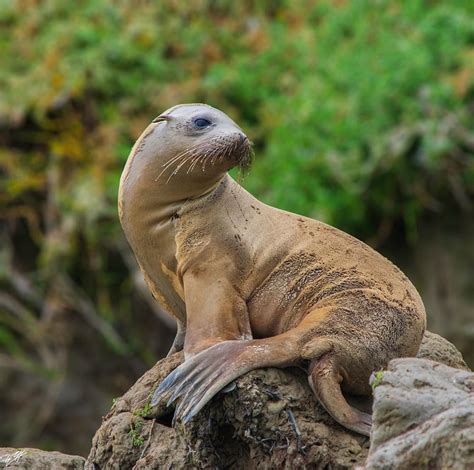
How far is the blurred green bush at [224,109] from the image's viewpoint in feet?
32.8

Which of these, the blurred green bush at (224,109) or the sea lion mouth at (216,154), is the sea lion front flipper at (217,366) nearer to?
the sea lion mouth at (216,154)

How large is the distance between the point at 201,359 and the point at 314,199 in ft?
18.2

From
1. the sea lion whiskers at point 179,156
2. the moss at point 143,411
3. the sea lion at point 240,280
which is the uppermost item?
the sea lion whiskers at point 179,156

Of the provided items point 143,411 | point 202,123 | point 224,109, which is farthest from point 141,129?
point 143,411

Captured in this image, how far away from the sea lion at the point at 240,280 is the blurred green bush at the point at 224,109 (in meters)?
4.86

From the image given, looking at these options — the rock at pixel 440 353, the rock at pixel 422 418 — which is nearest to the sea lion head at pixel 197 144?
the rock at pixel 440 353

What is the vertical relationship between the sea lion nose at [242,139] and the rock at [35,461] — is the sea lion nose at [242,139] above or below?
above

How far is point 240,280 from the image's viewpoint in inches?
193

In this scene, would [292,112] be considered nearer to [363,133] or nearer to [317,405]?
[363,133]

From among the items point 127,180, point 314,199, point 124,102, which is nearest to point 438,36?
point 314,199

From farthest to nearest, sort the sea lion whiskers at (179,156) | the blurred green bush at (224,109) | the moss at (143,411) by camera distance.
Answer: the blurred green bush at (224,109)
the sea lion whiskers at (179,156)
the moss at (143,411)

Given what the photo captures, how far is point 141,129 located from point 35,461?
6254 millimetres

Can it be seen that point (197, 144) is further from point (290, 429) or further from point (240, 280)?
point (290, 429)

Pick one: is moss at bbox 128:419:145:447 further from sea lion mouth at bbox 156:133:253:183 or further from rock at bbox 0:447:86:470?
sea lion mouth at bbox 156:133:253:183
